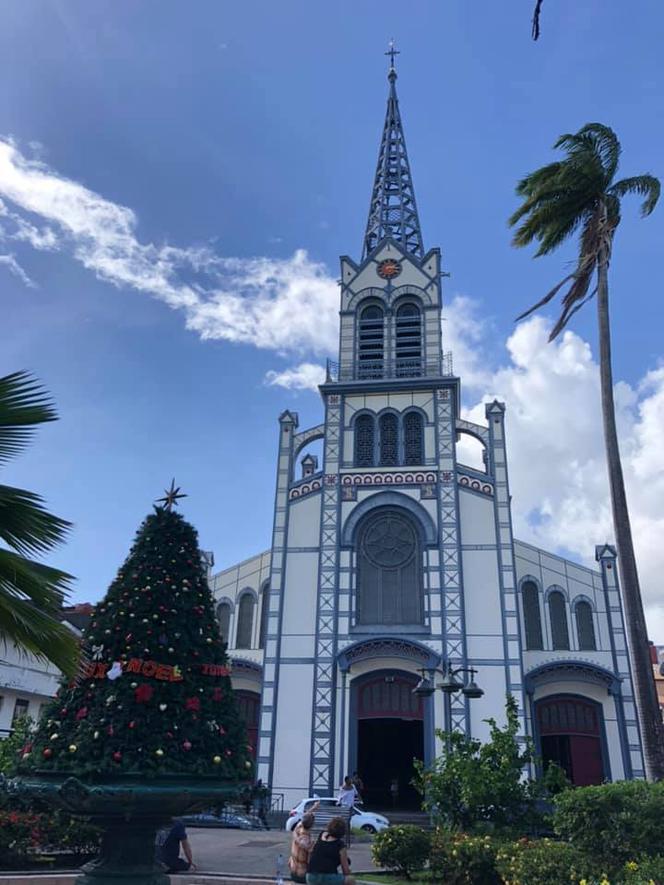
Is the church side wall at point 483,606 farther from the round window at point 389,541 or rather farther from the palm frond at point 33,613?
the palm frond at point 33,613

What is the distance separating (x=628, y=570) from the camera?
14.2m

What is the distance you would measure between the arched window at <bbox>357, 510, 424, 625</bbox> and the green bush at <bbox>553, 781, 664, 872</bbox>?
60.5 feet

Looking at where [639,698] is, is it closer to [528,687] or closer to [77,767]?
[77,767]

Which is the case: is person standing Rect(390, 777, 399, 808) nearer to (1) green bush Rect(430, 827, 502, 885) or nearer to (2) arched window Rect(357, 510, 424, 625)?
(2) arched window Rect(357, 510, 424, 625)

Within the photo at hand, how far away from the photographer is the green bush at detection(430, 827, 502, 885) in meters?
11.5

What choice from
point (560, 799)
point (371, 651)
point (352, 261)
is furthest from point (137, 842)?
point (352, 261)

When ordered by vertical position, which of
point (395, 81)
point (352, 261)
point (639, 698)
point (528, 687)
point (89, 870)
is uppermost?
point (395, 81)

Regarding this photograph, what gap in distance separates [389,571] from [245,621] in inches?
268

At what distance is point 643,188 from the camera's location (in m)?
17.6

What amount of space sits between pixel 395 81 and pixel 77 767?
4799cm

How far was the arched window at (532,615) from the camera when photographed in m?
28.8

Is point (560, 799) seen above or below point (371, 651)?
below

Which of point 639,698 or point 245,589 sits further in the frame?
point 245,589

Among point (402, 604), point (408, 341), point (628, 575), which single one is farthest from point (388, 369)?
point (628, 575)
